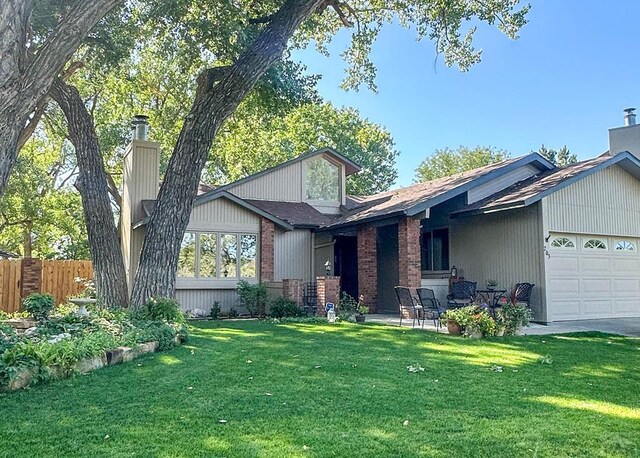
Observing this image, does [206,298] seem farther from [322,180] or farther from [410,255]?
[322,180]

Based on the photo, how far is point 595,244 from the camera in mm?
13016

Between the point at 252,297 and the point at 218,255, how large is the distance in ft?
5.32

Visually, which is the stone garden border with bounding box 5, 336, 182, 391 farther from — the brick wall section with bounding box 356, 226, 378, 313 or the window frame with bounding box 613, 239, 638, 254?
the window frame with bounding box 613, 239, 638, 254

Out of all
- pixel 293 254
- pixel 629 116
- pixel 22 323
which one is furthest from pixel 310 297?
pixel 629 116

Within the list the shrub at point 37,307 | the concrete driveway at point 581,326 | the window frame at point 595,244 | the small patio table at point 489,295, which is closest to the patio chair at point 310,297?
the concrete driveway at point 581,326

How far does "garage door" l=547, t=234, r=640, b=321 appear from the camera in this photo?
12.0 meters

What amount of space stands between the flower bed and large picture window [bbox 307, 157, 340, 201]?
987 cm

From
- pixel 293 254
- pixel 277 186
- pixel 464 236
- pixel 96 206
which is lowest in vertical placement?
pixel 293 254

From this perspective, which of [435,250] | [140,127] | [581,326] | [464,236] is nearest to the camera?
[581,326]

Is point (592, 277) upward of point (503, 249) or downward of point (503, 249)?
downward

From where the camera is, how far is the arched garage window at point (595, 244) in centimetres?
1284

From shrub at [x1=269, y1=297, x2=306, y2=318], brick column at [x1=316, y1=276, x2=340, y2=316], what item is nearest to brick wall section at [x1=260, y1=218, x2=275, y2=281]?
shrub at [x1=269, y1=297, x2=306, y2=318]

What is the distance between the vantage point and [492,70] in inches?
861

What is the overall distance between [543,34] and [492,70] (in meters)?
4.71
